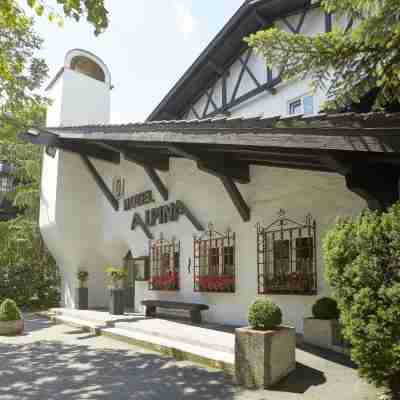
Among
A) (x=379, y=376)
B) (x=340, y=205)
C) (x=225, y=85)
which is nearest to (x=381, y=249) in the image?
(x=379, y=376)

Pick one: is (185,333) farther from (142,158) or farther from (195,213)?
(142,158)

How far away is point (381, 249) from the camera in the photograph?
160 inches

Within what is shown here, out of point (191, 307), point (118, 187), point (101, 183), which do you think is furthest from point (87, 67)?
point (191, 307)

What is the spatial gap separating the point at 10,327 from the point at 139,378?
581 cm

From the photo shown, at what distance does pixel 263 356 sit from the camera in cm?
517

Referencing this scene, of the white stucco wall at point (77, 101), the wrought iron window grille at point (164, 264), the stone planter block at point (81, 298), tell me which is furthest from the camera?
the white stucco wall at point (77, 101)

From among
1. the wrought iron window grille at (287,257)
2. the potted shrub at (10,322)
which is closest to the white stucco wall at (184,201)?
the wrought iron window grille at (287,257)

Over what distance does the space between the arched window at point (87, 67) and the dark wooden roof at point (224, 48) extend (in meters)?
4.45

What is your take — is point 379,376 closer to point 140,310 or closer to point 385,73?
point 385,73

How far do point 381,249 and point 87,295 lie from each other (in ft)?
39.7

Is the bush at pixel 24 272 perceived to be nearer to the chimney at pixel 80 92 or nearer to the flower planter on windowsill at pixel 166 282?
the chimney at pixel 80 92

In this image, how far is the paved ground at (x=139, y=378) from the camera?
500 cm

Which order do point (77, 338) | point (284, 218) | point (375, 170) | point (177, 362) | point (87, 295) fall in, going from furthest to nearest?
1. point (87, 295)
2. point (77, 338)
3. point (284, 218)
4. point (177, 362)
5. point (375, 170)

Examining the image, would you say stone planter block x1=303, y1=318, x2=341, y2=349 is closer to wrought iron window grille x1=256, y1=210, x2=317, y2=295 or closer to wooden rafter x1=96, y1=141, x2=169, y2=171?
wrought iron window grille x1=256, y1=210, x2=317, y2=295
